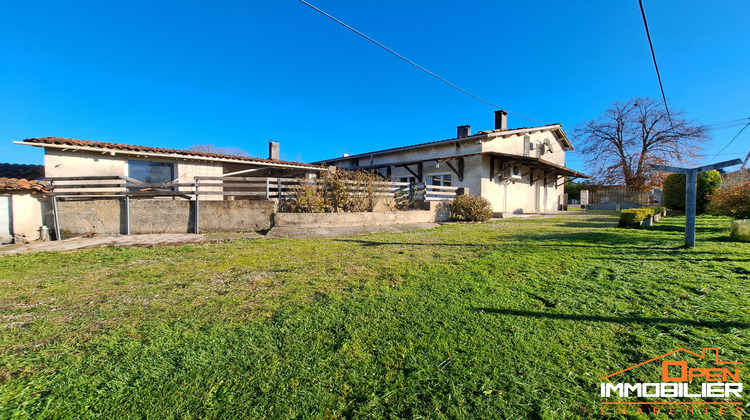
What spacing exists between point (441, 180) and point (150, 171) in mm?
13800

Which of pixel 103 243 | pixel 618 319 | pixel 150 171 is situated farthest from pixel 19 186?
pixel 618 319

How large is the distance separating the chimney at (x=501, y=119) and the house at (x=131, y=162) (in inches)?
500

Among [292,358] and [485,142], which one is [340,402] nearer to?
[292,358]

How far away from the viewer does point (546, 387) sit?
148 cm

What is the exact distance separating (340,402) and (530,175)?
19.0 m

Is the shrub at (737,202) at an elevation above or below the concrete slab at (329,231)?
above

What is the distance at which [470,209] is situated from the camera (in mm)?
11156

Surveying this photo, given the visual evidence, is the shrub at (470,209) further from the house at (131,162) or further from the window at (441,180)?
the house at (131,162)

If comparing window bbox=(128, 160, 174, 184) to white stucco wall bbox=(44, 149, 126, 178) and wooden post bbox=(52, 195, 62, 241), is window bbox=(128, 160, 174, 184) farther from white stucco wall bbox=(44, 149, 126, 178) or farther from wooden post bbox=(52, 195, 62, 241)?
wooden post bbox=(52, 195, 62, 241)

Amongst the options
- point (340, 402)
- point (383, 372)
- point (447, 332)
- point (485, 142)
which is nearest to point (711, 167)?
point (447, 332)

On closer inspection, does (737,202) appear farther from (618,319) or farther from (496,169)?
(618,319)

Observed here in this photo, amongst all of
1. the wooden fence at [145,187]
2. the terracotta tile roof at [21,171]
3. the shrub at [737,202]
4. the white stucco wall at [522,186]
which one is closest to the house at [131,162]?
the wooden fence at [145,187]

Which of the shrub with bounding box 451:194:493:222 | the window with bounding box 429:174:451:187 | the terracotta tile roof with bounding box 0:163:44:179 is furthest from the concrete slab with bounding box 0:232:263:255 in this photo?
the window with bounding box 429:174:451:187

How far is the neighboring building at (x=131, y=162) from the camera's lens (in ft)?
29.4
